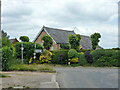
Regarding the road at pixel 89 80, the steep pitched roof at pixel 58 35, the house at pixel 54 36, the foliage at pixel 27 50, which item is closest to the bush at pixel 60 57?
the foliage at pixel 27 50

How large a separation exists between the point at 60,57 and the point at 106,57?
22.4ft

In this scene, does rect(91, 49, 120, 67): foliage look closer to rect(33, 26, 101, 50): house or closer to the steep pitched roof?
rect(33, 26, 101, 50): house

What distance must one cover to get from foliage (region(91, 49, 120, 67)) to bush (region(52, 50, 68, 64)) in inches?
165

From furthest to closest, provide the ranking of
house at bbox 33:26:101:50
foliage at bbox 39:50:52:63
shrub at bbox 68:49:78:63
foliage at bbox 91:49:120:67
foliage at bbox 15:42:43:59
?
1. house at bbox 33:26:101:50
2. foliage at bbox 15:42:43:59
3. foliage at bbox 39:50:52:63
4. shrub at bbox 68:49:78:63
5. foliage at bbox 91:49:120:67

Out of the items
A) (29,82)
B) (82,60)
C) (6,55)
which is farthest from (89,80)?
(82,60)

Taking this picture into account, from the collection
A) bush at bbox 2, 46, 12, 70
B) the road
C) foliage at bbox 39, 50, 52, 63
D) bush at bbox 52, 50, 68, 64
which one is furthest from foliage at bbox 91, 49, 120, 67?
bush at bbox 2, 46, 12, 70

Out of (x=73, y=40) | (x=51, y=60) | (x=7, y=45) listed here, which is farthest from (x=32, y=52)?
(x=7, y=45)

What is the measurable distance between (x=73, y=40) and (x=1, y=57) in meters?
19.4

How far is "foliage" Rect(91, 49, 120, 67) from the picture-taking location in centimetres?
→ 2399

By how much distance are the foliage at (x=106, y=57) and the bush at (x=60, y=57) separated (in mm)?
4196

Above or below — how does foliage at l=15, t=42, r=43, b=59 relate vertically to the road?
above

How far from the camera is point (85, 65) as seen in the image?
2495 centimetres

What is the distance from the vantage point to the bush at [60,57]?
2609 centimetres

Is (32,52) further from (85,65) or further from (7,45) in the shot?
(7,45)
